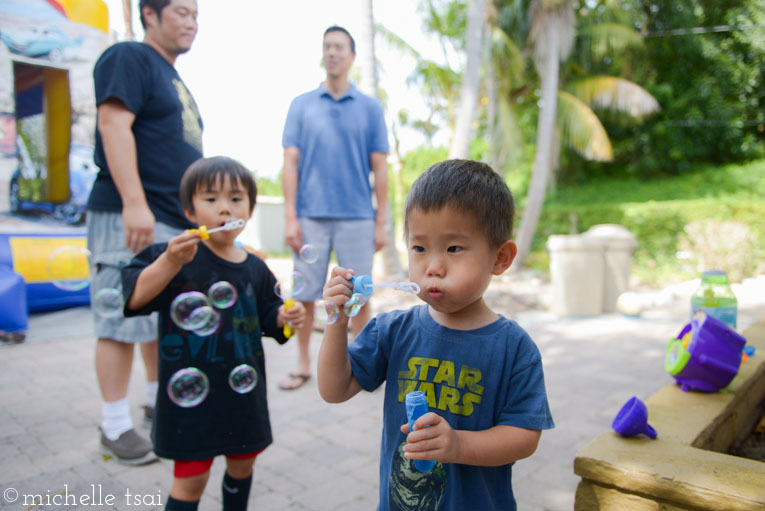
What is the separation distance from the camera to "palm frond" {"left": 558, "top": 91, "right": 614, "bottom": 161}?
13.9 metres

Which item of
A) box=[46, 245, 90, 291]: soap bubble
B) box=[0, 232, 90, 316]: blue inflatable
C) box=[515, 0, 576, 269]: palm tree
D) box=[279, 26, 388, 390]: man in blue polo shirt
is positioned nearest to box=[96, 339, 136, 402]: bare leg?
box=[46, 245, 90, 291]: soap bubble

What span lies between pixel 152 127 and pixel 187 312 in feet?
3.88

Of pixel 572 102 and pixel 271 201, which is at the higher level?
pixel 572 102

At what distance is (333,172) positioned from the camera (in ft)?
12.1

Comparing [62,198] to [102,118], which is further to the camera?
[62,198]

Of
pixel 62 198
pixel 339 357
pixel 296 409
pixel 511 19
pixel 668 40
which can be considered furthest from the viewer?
pixel 668 40

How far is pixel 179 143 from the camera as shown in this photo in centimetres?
272

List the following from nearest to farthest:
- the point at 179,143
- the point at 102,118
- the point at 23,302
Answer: the point at 102,118, the point at 179,143, the point at 23,302

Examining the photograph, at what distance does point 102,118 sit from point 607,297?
6.50 m

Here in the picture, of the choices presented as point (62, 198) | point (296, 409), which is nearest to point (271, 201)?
point (62, 198)

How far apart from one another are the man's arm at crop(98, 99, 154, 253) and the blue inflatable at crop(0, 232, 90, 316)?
12.7 feet

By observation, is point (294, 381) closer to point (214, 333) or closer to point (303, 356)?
point (303, 356)

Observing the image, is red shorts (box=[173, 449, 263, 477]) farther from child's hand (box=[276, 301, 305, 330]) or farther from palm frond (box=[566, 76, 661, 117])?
palm frond (box=[566, 76, 661, 117])

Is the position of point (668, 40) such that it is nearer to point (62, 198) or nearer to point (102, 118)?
point (62, 198)
